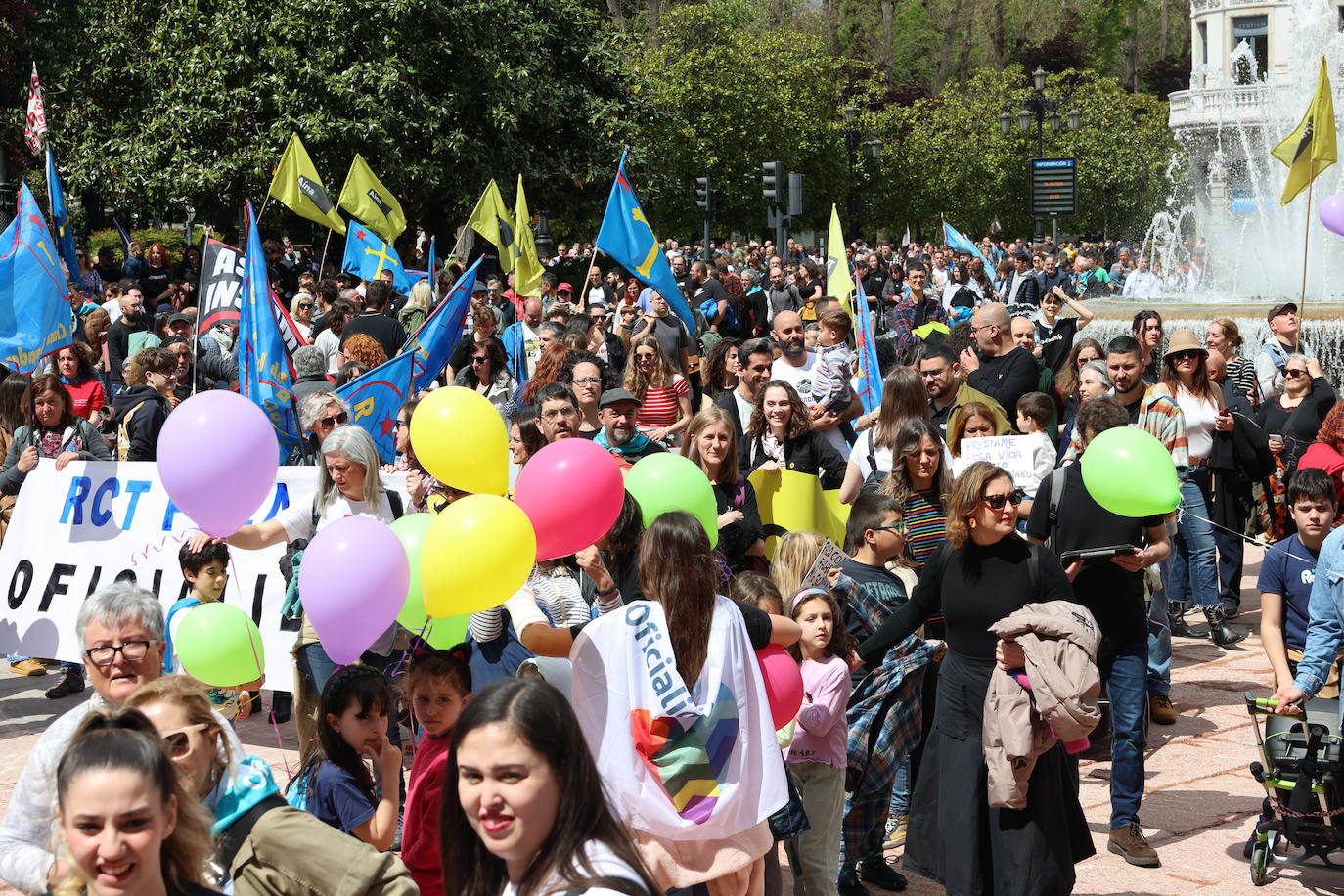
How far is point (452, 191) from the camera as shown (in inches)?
985

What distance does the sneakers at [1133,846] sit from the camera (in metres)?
5.79

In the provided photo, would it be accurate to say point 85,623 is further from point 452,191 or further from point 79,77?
point 79,77

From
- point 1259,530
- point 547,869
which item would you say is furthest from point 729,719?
point 1259,530

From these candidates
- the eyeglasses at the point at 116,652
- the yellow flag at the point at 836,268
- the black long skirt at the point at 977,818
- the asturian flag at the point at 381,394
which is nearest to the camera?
the eyeglasses at the point at 116,652

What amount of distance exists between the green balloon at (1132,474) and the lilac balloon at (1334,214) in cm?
666

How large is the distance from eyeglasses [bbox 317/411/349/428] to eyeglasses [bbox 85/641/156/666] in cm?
284

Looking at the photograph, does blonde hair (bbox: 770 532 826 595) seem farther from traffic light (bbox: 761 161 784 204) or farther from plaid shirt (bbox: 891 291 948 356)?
traffic light (bbox: 761 161 784 204)

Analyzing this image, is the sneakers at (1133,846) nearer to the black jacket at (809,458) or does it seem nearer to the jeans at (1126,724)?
the jeans at (1126,724)

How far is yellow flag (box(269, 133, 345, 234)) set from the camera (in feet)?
47.0

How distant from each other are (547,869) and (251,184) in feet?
74.8

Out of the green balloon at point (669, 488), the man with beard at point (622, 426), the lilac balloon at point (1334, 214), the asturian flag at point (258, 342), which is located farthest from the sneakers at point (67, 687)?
the lilac balloon at point (1334, 214)

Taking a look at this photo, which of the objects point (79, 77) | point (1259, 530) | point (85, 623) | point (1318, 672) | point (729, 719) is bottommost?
point (1259, 530)

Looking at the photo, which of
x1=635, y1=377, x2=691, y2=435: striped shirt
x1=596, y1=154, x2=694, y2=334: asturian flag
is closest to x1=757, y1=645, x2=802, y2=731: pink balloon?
x1=635, y1=377, x2=691, y2=435: striped shirt

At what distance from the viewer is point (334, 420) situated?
23.2 ft
